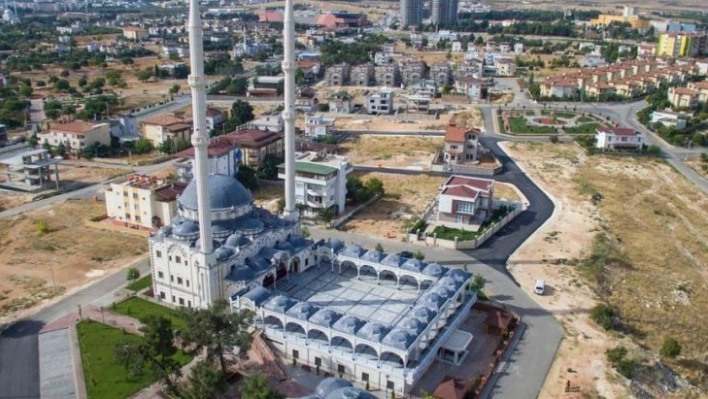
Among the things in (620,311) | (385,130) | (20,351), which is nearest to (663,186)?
(620,311)

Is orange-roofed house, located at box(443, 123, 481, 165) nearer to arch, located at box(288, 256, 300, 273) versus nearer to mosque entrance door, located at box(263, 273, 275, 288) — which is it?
arch, located at box(288, 256, 300, 273)

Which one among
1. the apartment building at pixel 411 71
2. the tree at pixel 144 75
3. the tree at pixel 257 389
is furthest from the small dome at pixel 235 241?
the tree at pixel 144 75

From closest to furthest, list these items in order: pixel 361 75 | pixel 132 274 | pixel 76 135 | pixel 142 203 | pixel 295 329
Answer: pixel 295 329
pixel 132 274
pixel 142 203
pixel 76 135
pixel 361 75

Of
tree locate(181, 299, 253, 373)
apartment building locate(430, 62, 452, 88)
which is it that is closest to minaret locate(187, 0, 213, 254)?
tree locate(181, 299, 253, 373)

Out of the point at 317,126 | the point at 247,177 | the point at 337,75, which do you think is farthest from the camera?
the point at 337,75

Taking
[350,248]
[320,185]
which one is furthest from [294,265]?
[320,185]

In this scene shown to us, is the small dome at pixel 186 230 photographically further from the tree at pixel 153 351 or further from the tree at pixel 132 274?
the tree at pixel 153 351

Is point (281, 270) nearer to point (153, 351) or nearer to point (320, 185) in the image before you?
point (153, 351)
